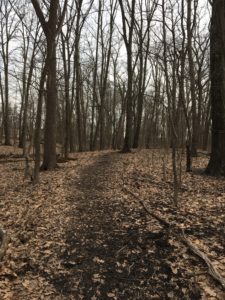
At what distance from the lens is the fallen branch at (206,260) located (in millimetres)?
4570

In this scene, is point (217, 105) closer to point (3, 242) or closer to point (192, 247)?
point (192, 247)

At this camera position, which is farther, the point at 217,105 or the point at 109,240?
the point at 217,105

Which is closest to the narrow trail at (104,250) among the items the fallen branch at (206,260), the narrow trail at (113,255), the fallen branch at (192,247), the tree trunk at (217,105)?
the narrow trail at (113,255)

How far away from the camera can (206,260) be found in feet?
16.5

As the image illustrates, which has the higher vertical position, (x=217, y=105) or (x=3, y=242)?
(x=217, y=105)

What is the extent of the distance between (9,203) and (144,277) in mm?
4673

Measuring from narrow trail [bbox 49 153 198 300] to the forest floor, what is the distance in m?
0.01

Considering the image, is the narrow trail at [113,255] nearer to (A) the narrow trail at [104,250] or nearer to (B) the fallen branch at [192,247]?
(A) the narrow trail at [104,250]

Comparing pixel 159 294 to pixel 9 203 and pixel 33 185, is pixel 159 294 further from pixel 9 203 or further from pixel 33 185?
pixel 33 185

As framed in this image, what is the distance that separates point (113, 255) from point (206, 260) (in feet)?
4.53

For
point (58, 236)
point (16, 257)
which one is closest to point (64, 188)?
point (58, 236)

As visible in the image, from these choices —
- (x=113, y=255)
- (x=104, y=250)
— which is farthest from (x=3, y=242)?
(x=113, y=255)

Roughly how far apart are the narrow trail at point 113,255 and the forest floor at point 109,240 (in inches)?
0.5

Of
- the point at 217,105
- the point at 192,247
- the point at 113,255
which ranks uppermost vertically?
the point at 217,105
